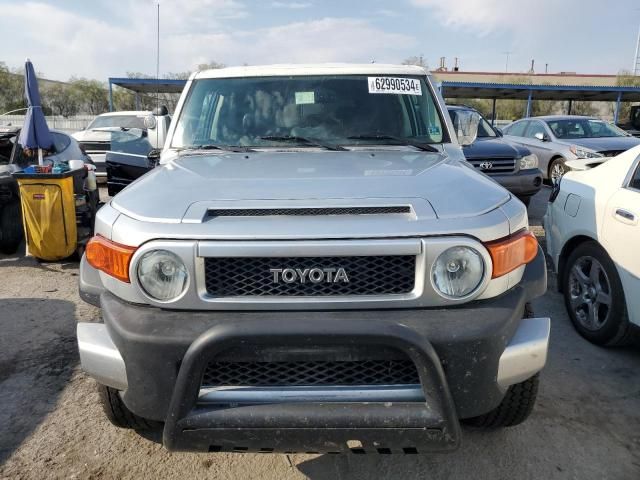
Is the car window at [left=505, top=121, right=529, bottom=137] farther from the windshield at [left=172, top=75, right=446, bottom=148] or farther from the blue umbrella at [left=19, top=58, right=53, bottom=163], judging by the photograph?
the blue umbrella at [left=19, top=58, right=53, bottom=163]

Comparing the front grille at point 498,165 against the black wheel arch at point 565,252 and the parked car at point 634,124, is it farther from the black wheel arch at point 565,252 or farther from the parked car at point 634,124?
the parked car at point 634,124

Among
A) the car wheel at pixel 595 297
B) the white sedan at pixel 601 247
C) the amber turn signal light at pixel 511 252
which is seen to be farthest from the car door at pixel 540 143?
the amber turn signal light at pixel 511 252

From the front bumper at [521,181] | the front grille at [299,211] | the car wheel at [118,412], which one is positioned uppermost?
the front grille at [299,211]

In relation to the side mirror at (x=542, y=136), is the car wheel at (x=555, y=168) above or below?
below

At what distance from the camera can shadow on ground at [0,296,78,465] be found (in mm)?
2965

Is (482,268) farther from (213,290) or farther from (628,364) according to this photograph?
(628,364)

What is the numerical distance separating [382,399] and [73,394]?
2151mm

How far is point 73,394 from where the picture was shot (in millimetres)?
3217

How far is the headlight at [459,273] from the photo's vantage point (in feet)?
6.66

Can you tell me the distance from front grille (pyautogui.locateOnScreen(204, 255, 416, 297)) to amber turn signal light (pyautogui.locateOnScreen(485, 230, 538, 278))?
328 mm

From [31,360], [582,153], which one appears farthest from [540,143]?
[31,360]

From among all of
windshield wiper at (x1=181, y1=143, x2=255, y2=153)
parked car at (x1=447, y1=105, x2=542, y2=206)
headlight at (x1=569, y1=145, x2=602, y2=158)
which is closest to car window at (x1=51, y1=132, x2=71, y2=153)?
windshield wiper at (x1=181, y1=143, x2=255, y2=153)

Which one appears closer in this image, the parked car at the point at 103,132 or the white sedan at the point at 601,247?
the white sedan at the point at 601,247

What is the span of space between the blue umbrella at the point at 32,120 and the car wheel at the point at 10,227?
76 centimetres
